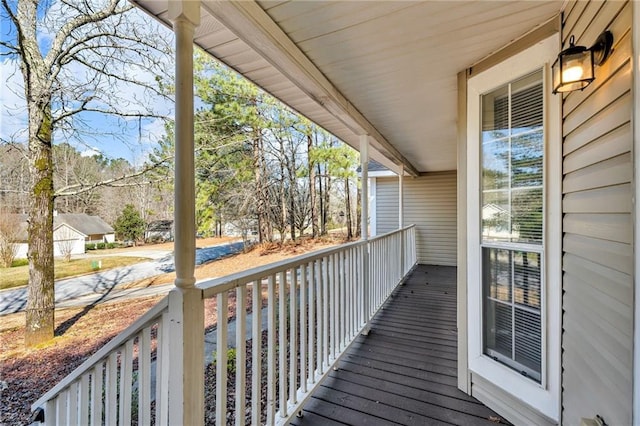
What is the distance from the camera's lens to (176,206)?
1097mm

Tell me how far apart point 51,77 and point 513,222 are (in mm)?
6113

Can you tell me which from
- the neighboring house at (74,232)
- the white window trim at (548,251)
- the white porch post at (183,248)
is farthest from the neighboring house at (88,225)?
the white window trim at (548,251)

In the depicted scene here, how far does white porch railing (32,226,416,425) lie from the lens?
119 centimetres

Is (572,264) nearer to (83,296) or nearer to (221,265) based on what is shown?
(83,296)

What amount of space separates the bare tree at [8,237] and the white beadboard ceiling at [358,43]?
160 inches

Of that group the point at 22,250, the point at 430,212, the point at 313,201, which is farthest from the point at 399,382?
the point at 313,201

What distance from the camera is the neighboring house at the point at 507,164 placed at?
1.08 meters

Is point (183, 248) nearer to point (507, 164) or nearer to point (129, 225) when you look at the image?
point (507, 164)

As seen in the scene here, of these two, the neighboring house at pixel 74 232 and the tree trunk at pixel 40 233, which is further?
the neighboring house at pixel 74 232

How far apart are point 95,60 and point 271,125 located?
681 cm

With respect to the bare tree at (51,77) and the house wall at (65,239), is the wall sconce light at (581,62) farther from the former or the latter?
the house wall at (65,239)

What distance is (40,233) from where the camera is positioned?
4.12 m

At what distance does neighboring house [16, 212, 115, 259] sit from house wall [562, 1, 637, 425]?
19.9 feet

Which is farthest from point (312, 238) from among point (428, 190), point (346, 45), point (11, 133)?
point (346, 45)
